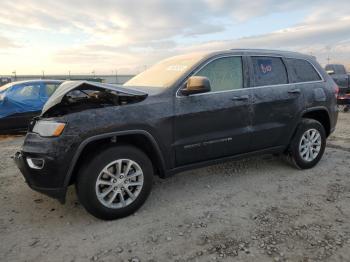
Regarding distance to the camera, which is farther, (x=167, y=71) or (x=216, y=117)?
(x=167, y=71)

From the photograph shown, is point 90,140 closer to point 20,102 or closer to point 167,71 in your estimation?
point 167,71

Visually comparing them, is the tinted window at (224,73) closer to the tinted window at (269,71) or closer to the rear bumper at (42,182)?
the tinted window at (269,71)

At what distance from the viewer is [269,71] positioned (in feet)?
15.2

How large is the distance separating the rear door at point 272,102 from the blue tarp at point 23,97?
6.53 metres

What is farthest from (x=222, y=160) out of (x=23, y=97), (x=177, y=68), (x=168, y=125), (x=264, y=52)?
(x=23, y=97)

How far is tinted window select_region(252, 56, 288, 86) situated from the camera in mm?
4480

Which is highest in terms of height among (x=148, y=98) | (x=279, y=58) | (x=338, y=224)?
(x=279, y=58)

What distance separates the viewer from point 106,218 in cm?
342

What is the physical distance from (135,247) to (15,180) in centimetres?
270

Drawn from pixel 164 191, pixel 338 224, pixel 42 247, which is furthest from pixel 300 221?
pixel 42 247

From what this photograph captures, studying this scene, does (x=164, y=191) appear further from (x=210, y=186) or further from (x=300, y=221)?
(x=300, y=221)

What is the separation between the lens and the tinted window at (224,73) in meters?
4.08

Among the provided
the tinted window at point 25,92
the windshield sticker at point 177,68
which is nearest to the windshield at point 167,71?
the windshield sticker at point 177,68

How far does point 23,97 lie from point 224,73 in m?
6.56
